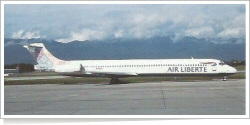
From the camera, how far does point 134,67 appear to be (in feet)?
73.7

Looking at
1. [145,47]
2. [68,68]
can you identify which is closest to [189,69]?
[145,47]

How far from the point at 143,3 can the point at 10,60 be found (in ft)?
18.7

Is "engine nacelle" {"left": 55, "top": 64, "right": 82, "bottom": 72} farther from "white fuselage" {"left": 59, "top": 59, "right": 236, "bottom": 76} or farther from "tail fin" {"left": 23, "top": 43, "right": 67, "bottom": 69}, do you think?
"tail fin" {"left": 23, "top": 43, "right": 67, "bottom": 69}

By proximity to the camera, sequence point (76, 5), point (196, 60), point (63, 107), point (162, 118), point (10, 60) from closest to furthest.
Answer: point (162, 118) < point (63, 107) < point (76, 5) < point (10, 60) < point (196, 60)

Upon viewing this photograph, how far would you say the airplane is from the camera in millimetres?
21453

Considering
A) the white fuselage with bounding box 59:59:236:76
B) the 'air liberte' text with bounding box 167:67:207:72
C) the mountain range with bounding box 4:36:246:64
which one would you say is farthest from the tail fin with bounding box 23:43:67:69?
the 'air liberte' text with bounding box 167:67:207:72

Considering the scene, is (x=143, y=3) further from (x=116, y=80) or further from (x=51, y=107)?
(x=116, y=80)

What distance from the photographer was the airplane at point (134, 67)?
845 inches

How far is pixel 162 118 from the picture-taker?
9336mm

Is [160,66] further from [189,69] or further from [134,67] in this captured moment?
[189,69]

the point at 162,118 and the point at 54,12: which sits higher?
the point at 54,12

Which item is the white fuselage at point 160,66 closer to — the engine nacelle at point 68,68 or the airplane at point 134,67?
the airplane at point 134,67

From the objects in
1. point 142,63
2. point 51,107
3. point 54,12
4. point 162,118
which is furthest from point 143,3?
point 142,63

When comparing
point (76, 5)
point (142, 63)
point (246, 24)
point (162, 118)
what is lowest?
point (162, 118)
